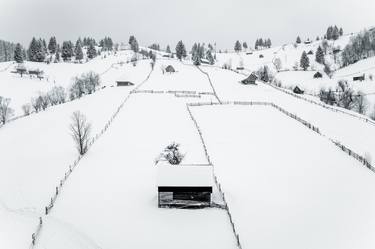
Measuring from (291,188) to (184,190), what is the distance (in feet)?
33.5

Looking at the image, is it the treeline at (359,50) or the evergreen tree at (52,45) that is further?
the evergreen tree at (52,45)

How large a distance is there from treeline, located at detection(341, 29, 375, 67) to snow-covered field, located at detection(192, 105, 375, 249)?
107 metres

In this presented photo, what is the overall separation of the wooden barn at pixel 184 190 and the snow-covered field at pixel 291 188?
96.9 inches

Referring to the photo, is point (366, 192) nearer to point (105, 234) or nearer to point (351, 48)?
point (105, 234)

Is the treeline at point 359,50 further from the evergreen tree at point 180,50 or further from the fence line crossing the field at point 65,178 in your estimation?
the fence line crossing the field at point 65,178

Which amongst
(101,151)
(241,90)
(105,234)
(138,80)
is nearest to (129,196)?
(105,234)

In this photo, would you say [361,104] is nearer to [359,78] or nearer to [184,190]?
[359,78]

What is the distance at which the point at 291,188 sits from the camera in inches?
1474

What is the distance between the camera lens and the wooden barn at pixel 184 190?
34.2 m

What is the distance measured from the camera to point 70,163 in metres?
45.1

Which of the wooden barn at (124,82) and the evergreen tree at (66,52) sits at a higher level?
the evergreen tree at (66,52)

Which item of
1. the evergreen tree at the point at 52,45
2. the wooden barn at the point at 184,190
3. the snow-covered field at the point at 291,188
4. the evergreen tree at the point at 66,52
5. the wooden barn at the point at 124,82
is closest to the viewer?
the snow-covered field at the point at 291,188

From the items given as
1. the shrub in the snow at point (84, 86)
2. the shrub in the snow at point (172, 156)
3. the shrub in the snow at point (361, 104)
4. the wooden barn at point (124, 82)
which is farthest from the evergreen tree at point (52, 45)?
the shrub in the snow at point (172, 156)

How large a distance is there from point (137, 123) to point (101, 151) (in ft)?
46.2
